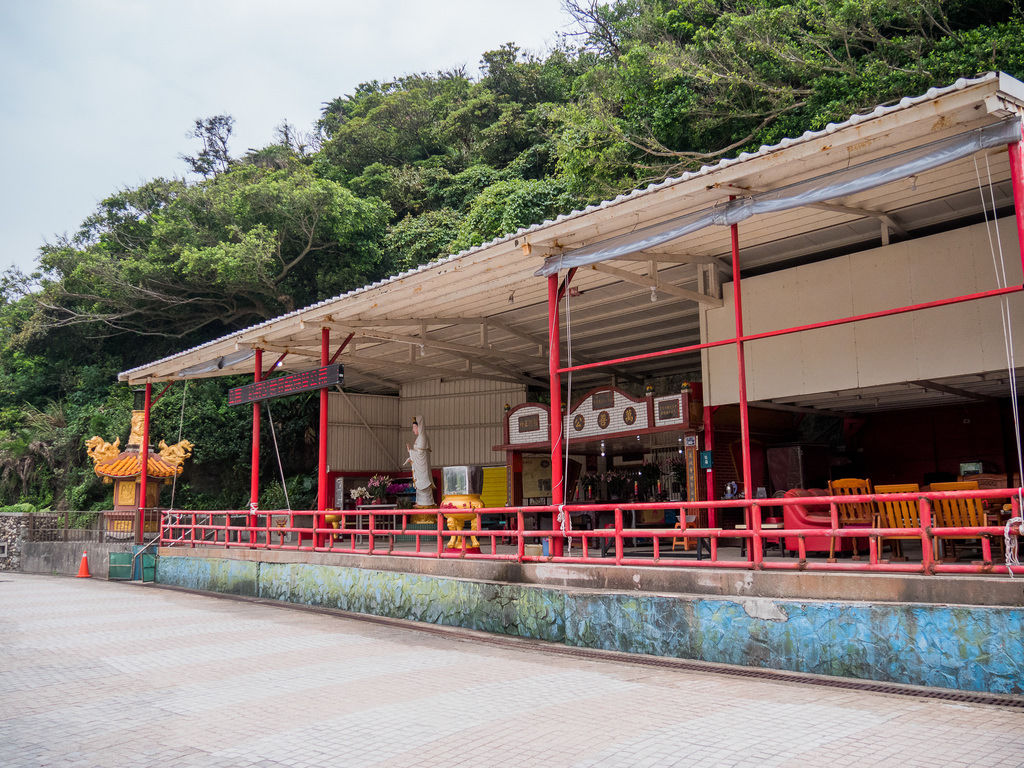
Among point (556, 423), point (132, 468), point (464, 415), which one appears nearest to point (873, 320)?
point (556, 423)

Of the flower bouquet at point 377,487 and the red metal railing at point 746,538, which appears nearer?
the red metal railing at point 746,538

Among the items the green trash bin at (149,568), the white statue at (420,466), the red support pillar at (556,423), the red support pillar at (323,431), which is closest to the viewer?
the red support pillar at (556,423)

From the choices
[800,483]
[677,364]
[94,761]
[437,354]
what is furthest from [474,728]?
[437,354]

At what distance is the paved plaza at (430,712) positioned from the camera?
4641 millimetres

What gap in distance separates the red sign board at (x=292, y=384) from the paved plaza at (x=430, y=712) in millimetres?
5317

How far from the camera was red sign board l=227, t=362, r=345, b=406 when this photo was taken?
13570 millimetres

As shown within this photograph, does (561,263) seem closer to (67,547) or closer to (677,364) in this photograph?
(677,364)

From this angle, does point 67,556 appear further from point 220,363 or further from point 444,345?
point 444,345

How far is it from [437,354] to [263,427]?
35.0 feet

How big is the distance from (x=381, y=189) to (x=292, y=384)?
1823cm

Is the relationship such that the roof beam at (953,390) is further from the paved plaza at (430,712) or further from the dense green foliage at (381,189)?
the dense green foliage at (381,189)

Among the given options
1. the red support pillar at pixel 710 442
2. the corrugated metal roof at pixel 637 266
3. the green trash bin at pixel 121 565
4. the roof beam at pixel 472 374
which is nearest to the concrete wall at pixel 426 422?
the roof beam at pixel 472 374

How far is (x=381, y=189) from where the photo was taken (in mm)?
31016

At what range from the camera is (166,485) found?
25312mm
